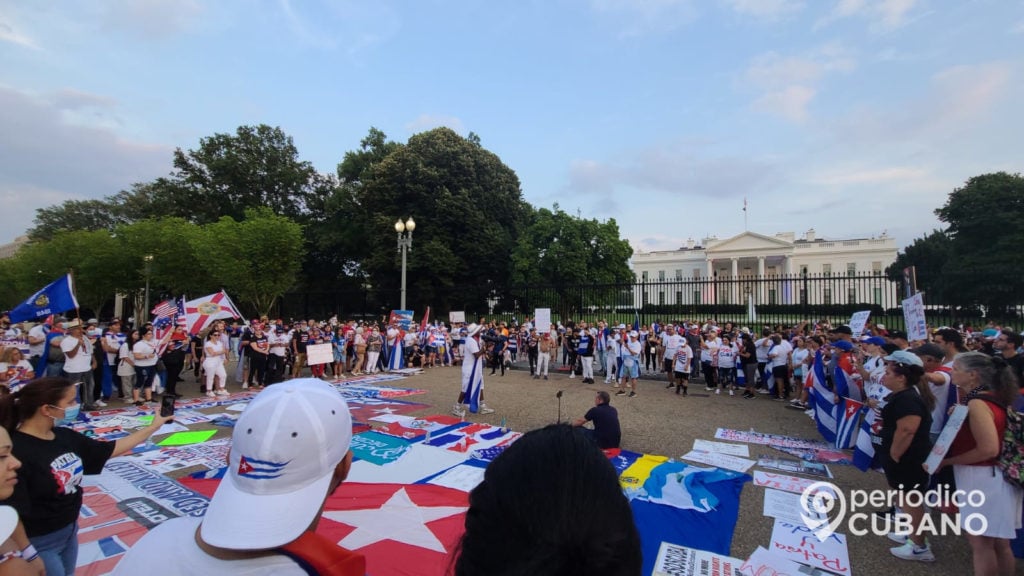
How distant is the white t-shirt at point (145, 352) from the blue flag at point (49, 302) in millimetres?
1449

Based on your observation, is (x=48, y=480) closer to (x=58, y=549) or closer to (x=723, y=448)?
(x=58, y=549)

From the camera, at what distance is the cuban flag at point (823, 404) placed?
751 cm

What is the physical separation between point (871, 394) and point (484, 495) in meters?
6.74

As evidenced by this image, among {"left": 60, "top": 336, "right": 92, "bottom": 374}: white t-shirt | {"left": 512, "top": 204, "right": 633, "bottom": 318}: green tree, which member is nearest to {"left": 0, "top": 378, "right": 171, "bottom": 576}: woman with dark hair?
{"left": 60, "top": 336, "right": 92, "bottom": 374}: white t-shirt

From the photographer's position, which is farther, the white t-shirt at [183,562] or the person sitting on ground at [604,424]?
the person sitting on ground at [604,424]

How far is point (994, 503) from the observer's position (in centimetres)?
331

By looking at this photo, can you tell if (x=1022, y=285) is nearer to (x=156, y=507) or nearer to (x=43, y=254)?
(x=156, y=507)

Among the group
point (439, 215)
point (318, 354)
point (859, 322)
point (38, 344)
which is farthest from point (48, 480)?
point (439, 215)

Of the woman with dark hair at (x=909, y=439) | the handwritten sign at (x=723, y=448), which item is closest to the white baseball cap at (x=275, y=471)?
the woman with dark hair at (x=909, y=439)

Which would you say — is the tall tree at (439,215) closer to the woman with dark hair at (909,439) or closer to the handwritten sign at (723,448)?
the handwritten sign at (723,448)

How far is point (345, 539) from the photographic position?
4.20 metres

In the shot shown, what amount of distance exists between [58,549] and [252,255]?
26460 mm

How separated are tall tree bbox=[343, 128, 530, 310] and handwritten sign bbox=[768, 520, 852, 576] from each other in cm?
2561

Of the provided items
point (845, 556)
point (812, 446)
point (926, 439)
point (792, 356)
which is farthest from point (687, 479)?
point (792, 356)
